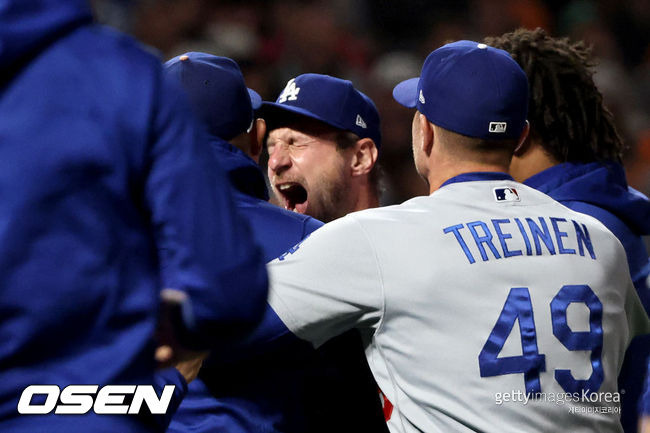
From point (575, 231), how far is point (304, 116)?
143cm

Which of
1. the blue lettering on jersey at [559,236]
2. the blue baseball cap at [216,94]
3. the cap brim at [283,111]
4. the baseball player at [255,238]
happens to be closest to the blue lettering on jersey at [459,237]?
the blue lettering on jersey at [559,236]

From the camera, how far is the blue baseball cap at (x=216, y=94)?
2.39 m

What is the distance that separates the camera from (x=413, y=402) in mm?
2117

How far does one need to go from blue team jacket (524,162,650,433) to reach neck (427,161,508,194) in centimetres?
53

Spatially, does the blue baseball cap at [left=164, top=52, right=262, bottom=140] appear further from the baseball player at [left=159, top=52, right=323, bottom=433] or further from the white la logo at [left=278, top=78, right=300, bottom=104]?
the white la logo at [left=278, top=78, right=300, bottom=104]

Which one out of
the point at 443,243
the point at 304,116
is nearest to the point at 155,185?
the point at 443,243

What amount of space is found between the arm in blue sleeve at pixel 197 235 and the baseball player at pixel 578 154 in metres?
1.73

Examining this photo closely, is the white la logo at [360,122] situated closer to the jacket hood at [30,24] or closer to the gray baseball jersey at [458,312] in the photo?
the gray baseball jersey at [458,312]

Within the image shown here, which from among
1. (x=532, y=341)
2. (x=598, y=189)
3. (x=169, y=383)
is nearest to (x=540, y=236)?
(x=532, y=341)

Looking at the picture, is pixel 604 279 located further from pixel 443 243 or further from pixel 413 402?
pixel 413 402

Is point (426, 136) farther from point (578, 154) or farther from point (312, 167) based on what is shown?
point (312, 167)

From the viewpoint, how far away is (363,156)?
11.4ft

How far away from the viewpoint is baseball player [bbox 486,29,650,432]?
2.79 m

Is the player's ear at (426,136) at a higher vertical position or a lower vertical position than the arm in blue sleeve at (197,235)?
lower
